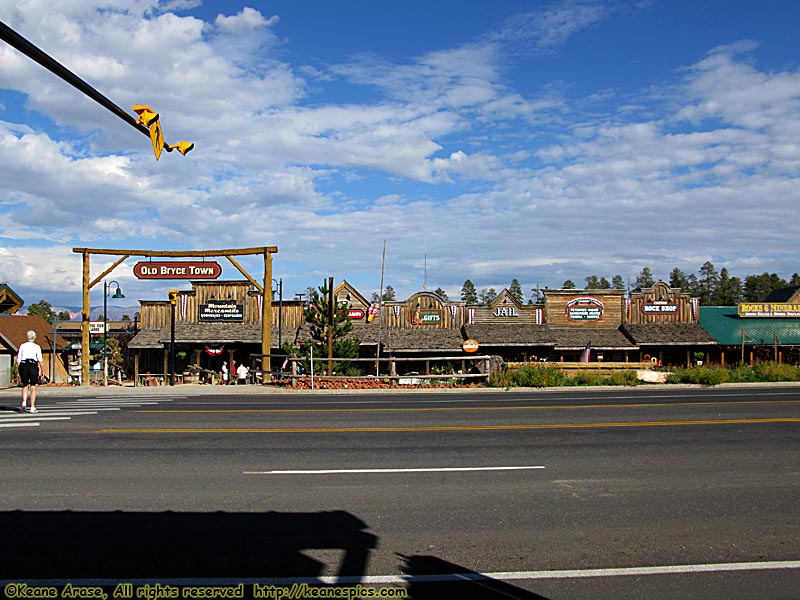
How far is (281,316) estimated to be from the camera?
42.5m

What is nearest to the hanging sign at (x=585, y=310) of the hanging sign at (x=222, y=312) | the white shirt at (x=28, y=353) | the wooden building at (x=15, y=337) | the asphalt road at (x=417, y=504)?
the hanging sign at (x=222, y=312)

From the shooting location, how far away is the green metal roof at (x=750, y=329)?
41844 mm

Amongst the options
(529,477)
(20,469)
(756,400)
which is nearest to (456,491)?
(529,477)

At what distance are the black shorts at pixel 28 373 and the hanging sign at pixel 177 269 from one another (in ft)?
38.4

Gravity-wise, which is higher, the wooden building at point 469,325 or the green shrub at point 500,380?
the wooden building at point 469,325

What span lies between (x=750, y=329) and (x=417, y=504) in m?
41.8

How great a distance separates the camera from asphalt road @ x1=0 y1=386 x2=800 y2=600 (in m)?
5.36

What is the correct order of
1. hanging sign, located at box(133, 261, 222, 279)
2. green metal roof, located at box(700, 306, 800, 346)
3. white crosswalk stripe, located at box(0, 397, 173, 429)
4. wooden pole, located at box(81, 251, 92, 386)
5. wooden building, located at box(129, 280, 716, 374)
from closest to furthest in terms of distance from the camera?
1. white crosswalk stripe, located at box(0, 397, 173, 429)
2. wooden pole, located at box(81, 251, 92, 386)
3. hanging sign, located at box(133, 261, 222, 279)
4. wooden building, located at box(129, 280, 716, 374)
5. green metal roof, located at box(700, 306, 800, 346)

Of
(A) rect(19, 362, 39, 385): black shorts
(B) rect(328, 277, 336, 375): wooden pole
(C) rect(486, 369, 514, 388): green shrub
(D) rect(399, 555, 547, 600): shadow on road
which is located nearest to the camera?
(D) rect(399, 555, 547, 600): shadow on road

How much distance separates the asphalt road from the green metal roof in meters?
30.9

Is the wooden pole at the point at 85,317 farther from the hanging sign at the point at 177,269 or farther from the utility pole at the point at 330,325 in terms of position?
the utility pole at the point at 330,325

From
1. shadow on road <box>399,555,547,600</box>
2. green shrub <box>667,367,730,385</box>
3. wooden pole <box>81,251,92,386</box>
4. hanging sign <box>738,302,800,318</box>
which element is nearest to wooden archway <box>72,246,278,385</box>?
wooden pole <box>81,251,92,386</box>

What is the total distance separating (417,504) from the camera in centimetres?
725

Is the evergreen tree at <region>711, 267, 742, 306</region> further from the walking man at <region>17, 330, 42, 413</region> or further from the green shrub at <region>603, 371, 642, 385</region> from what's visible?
the walking man at <region>17, 330, 42, 413</region>
